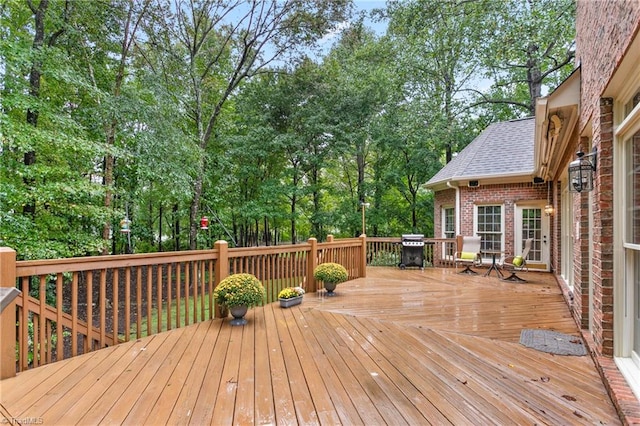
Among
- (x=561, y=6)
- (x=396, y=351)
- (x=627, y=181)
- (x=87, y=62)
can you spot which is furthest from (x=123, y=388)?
(x=561, y=6)

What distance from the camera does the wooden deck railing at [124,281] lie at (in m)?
2.57


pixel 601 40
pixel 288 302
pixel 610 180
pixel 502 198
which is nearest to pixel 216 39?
pixel 288 302

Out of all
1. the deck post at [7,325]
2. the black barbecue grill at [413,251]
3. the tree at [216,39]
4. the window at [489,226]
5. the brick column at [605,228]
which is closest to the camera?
the deck post at [7,325]

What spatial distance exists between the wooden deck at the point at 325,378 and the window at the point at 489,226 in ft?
17.5

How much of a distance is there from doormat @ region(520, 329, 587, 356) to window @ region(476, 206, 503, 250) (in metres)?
5.88

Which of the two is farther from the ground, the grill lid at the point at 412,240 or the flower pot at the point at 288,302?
the grill lid at the point at 412,240

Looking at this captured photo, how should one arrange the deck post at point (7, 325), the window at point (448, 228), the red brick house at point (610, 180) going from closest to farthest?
the red brick house at point (610, 180) → the deck post at point (7, 325) → the window at point (448, 228)

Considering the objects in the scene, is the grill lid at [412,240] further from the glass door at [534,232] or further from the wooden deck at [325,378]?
the wooden deck at [325,378]

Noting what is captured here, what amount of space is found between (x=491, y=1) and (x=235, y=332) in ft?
37.2

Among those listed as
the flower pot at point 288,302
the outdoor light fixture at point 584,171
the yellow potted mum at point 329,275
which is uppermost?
the outdoor light fixture at point 584,171

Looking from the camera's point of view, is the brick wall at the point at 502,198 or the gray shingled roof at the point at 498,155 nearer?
the brick wall at the point at 502,198

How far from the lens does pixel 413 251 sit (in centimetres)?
889

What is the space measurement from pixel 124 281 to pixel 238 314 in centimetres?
173

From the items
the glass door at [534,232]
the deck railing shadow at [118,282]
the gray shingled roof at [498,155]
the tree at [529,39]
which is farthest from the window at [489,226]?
the tree at [529,39]
